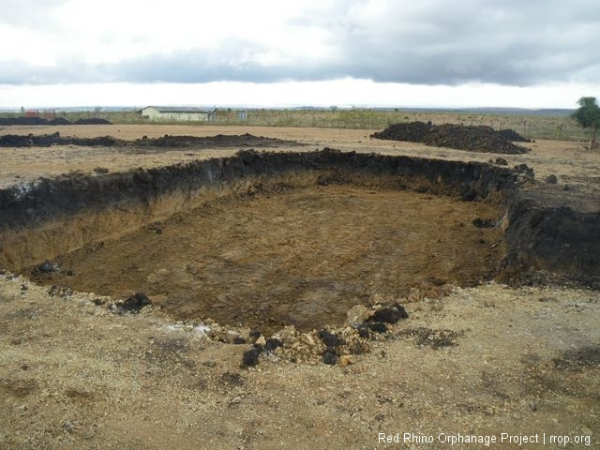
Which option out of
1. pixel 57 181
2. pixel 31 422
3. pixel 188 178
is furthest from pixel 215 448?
pixel 188 178

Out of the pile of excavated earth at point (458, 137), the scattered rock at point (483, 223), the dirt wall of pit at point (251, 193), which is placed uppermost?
the pile of excavated earth at point (458, 137)

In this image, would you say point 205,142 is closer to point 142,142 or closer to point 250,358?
point 142,142

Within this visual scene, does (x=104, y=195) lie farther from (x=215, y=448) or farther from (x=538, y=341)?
(x=538, y=341)

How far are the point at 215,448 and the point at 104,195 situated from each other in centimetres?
967

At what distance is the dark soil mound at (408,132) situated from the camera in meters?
29.4

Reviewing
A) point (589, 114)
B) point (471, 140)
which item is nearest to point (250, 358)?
point (471, 140)

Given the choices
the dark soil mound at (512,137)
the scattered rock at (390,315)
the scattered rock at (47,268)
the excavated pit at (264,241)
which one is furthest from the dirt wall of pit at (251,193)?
the dark soil mound at (512,137)

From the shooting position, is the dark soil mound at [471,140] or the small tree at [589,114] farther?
the small tree at [589,114]

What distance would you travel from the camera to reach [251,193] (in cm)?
1803

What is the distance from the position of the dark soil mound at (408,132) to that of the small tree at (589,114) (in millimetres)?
8318

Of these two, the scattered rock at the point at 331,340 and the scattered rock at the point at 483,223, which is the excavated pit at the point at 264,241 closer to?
the scattered rock at the point at 483,223

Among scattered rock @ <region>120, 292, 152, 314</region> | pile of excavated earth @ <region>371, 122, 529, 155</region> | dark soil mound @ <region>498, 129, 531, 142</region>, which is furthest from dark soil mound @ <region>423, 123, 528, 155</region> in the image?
scattered rock @ <region>120, 292, 152, 314</region>

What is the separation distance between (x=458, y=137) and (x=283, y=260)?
59.4 feet

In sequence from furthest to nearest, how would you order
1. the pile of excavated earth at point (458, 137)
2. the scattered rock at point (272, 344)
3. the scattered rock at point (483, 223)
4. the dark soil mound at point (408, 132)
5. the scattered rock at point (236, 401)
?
the dark soil mound at point (408, 132) < the pile of excavated earth at point (458, 137) < the scattered rock at point (483, 223) < the scattered rock at point (272, 344) < the scattered rock at point (236, 401)
